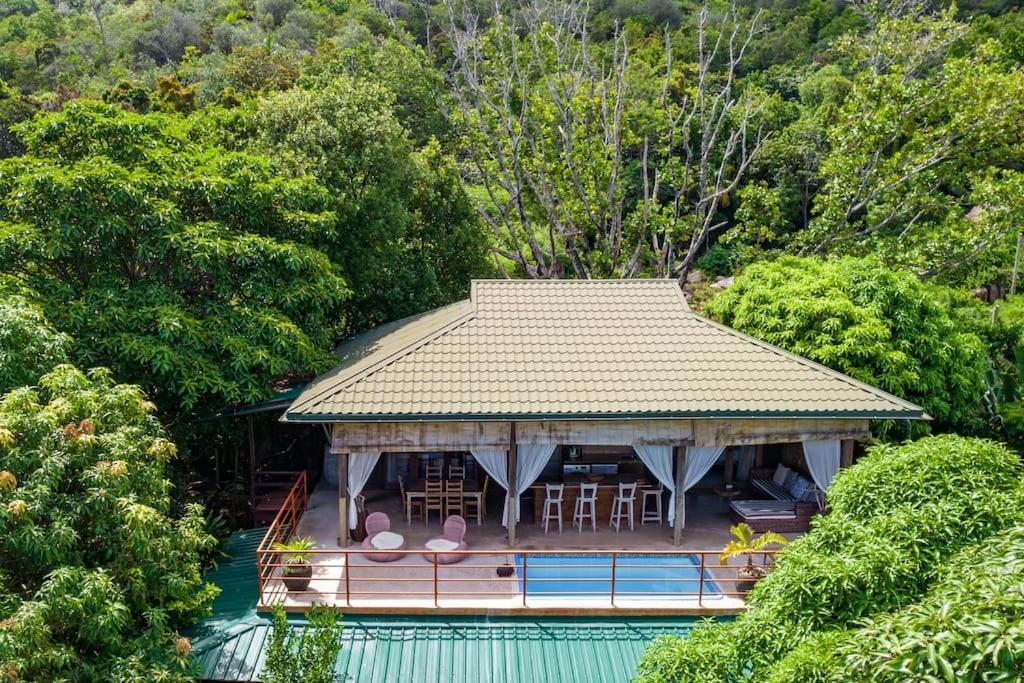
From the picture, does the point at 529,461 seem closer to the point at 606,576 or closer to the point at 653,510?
the point at 606,576

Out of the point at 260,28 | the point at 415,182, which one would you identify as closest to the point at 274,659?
the point at 415,182

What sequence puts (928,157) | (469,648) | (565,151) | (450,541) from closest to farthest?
(469,648), (450,541), (928,157), (565,151)

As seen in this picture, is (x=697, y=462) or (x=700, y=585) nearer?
(x=700, y=585)

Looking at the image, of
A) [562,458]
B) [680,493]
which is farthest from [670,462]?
[562,458]

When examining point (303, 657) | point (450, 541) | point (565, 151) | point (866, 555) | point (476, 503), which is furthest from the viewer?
point (565, 151)

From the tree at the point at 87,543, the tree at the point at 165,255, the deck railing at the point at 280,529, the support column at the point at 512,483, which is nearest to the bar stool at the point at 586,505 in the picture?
Answer: the support column at the point at 512,483
